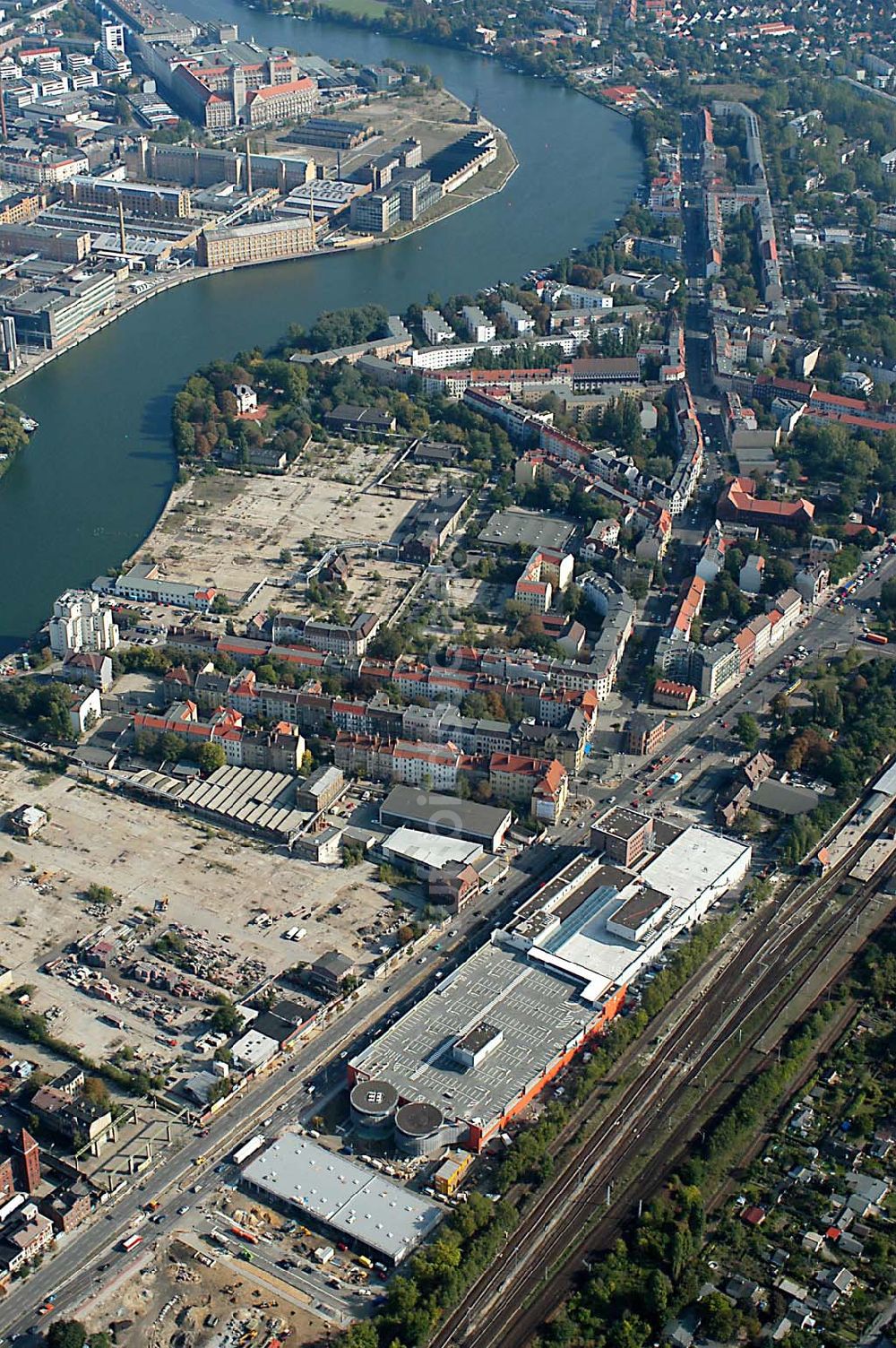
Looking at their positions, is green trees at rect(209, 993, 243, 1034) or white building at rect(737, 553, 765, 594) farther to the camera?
white building at rect(737, 553, 765, 594)

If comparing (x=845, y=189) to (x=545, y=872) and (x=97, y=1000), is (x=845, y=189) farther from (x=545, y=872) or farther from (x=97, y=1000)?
(x=97, y=1000)

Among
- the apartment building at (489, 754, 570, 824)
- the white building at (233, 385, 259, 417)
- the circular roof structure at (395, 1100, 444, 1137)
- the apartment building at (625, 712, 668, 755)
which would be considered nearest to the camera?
the circular roof structure at (395, 1100, 444, 1137)

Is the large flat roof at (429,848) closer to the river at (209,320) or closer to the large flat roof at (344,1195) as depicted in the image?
the large flat roof at (344,1195)

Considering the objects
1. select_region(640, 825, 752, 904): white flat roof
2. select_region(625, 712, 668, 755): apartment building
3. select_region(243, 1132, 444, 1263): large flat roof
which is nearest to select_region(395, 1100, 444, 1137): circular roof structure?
select_region(243, 1132, 444, 1263): large flat roof

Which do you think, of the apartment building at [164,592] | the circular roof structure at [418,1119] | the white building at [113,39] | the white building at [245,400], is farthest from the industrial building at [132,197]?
the circular roof structure at [418,1119]

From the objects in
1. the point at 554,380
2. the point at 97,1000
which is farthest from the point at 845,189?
the point at 97,1000

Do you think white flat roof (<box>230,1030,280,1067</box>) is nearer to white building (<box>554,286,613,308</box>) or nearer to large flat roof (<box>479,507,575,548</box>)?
large flat roof (<box>479,507,575,548</box>)
